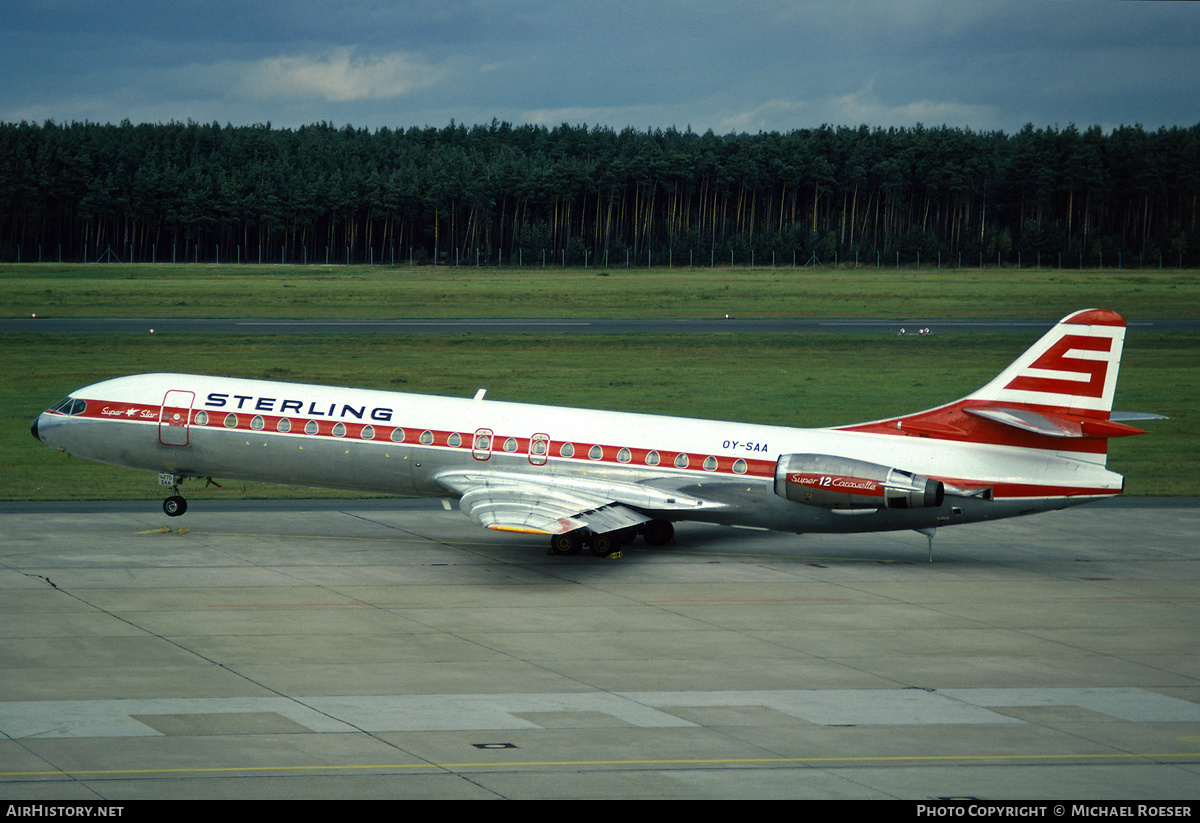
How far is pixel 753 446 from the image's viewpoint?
97.5ft

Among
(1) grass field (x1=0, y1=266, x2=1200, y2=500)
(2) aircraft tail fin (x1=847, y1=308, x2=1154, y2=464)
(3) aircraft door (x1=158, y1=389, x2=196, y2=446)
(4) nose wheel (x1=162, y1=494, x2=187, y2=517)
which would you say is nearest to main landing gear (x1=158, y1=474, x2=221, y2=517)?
(4) nose wheel (x1=162, y1=494, x2=187, y2=517)

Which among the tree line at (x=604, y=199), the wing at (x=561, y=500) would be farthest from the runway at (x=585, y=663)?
the tree line at (x=604, y=199)

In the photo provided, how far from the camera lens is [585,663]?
2142 cm

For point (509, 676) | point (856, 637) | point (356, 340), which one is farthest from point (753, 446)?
point (356, 340)

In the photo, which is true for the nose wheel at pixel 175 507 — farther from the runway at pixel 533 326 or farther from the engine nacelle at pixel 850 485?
the runway at pixel 533 326

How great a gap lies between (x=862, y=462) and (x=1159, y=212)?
17562 centimetres

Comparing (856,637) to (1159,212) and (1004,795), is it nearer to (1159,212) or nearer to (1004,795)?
(1004,795)

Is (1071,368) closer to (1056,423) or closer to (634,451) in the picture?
(1056,423)

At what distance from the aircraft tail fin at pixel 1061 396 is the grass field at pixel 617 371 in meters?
13.6

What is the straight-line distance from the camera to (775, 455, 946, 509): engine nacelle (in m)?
27.8

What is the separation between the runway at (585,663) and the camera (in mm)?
16092

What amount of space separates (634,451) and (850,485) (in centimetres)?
530

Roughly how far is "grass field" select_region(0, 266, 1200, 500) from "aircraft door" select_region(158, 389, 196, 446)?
19.3 ft

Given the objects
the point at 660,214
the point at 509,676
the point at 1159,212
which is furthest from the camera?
the point at 660,214
